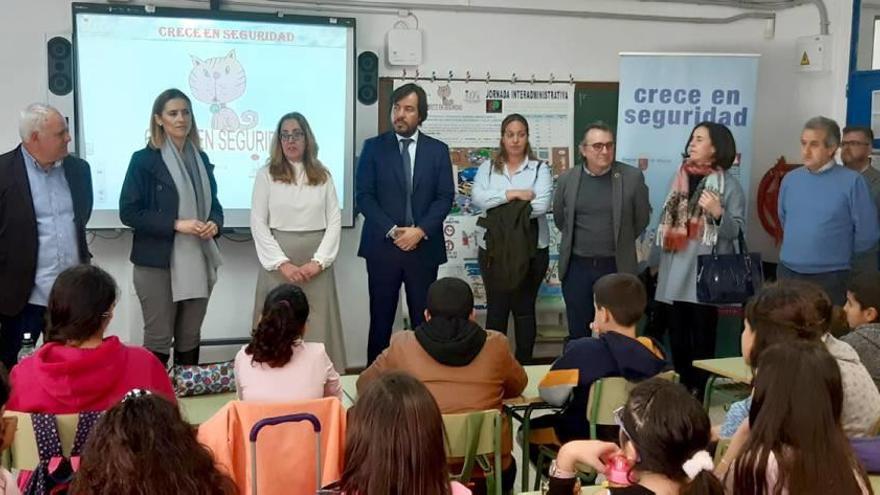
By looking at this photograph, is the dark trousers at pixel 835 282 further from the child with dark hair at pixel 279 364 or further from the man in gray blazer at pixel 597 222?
the child with dark hair at pixel 279 364

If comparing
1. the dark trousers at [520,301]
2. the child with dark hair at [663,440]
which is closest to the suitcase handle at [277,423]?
the child with dark hair at [663,440]

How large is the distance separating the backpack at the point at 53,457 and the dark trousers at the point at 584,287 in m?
2.79

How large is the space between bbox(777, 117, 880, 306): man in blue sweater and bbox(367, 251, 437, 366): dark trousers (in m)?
1.84

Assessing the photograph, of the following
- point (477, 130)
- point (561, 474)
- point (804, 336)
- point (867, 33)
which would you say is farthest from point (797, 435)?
point (867, 33)

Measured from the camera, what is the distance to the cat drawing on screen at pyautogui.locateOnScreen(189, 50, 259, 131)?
5055 mm

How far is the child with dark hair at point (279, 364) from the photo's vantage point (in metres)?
2.64

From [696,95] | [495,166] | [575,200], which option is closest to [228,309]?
[495,166]

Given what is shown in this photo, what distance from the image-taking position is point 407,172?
460 centimetres

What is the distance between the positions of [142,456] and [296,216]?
2.91 meters

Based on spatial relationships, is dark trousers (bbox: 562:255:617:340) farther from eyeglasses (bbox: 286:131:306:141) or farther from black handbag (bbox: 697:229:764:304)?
eyeglasses (bbox: 286:131:306:141)

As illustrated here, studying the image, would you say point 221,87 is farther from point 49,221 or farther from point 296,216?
point 49,221

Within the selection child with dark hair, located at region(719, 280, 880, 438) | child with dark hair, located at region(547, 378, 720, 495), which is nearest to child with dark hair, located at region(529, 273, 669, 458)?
child with dark hair, located at region(719, 280, 880, 438)

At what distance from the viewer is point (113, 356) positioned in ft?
7.79

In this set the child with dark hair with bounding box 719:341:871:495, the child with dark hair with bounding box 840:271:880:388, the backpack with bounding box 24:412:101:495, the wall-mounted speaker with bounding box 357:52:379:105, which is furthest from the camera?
the wall-mounted speaker with bounding box 357:52:379:105
